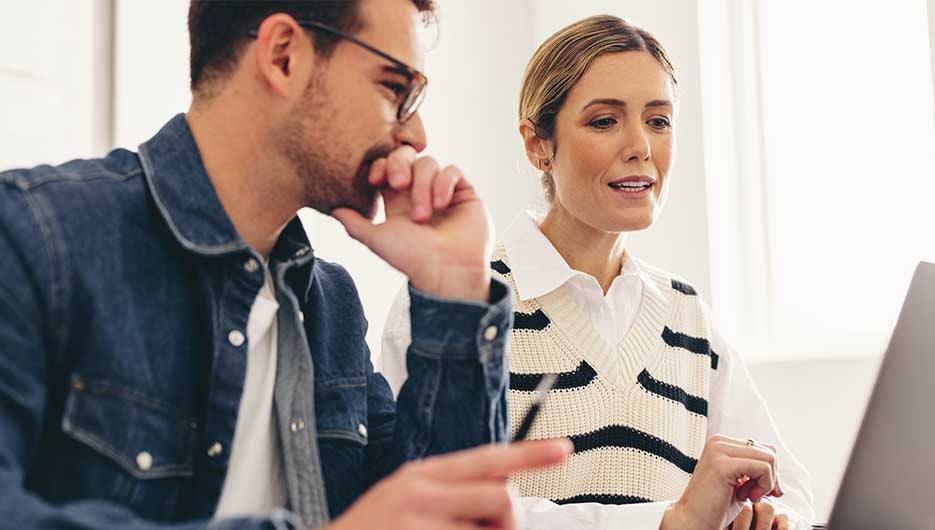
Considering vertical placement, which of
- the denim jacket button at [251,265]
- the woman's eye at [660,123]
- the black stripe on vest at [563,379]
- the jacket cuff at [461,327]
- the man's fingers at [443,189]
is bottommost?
the black stripe on vest at [563,379]

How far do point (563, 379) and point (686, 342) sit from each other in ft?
0.82

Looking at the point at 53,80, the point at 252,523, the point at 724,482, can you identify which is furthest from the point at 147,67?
the point at 252,523

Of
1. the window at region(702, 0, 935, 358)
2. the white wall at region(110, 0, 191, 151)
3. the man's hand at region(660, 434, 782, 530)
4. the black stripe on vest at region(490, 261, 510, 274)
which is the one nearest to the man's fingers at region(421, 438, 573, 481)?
the man's hand at region(660, 434, 782, 530)

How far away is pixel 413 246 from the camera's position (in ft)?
3.76

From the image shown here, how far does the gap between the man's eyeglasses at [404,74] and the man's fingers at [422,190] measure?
0.06 meters

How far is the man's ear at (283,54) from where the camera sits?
1106 millimetres

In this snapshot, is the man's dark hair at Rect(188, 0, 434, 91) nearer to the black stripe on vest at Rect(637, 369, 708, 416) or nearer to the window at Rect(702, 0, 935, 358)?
the black stripe on vest at Rect(637, 369, 708, 416)

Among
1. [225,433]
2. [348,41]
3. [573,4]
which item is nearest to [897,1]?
[573,4]

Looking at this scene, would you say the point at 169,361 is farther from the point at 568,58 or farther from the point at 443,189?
the point at 568,58

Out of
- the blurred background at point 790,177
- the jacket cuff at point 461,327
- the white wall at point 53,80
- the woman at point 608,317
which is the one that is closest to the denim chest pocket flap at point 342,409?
the jacket cuff at point 461,327

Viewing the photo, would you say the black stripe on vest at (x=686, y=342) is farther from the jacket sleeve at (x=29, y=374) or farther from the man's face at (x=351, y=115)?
the jacket sleeve at (x=29, y=374)

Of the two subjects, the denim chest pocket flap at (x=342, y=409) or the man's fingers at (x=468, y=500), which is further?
the denim chest pocket flap at (x=342, y=409)

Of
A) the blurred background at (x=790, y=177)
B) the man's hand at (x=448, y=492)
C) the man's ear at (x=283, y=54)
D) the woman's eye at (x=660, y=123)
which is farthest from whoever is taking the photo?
the blurred background at (x=790, y=177)

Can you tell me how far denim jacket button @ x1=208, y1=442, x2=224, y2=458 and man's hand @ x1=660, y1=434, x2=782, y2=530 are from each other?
645 millimetres
